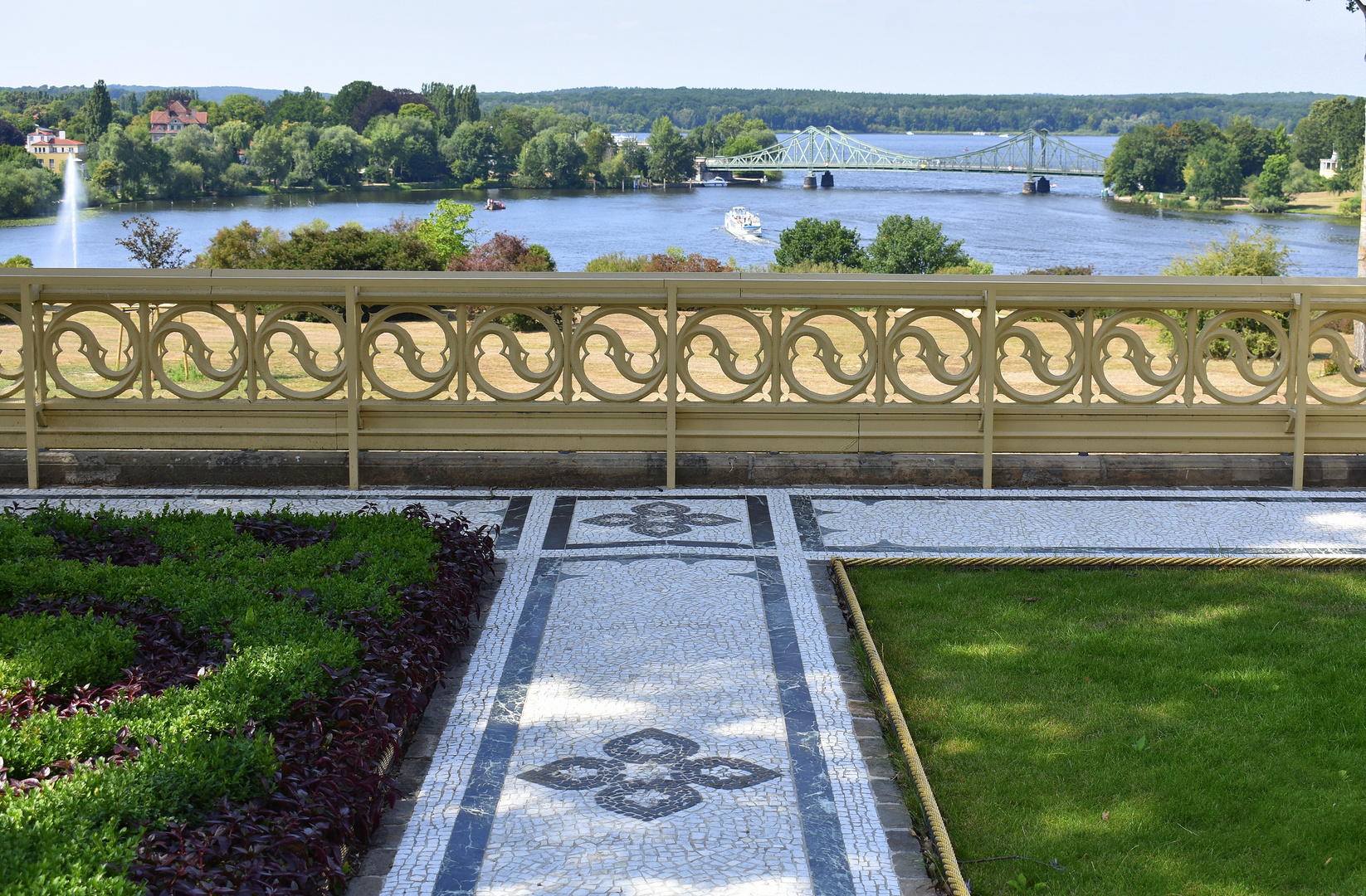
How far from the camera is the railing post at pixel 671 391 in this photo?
6910 millimetres

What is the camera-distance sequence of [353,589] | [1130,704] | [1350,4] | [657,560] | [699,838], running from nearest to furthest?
[699,838] → [1130,704] → [353,589] → [657,560] → [1350,4]

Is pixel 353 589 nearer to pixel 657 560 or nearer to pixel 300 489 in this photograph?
pixel 657 560

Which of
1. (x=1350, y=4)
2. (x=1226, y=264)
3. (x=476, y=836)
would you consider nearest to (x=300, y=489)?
(x=476, y=836)

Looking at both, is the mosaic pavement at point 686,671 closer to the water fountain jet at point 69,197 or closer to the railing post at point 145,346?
the railing post at point 145,346

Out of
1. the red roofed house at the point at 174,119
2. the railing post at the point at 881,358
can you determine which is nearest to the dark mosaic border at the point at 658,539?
the railing post at the point at 881,358

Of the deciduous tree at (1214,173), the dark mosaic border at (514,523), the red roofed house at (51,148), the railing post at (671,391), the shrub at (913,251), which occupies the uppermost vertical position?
the deciduous tree at (1214,173)

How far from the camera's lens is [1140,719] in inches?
156

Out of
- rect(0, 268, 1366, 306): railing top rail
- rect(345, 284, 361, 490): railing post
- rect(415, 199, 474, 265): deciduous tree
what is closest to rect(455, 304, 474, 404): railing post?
rect(0, 268, 1366, 306): railing top rail

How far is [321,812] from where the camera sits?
3.00 meters

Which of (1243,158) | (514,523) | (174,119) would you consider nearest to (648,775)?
(514,523)

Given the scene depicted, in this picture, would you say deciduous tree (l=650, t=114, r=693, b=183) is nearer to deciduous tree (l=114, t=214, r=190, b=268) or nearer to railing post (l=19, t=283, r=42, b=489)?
deciduous tree (l=114, t=214, r=190, b=268)

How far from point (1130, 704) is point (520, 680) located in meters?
2.13

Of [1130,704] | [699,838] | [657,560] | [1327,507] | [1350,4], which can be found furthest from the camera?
[1350,4]

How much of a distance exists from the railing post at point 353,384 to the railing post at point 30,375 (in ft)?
5.96
